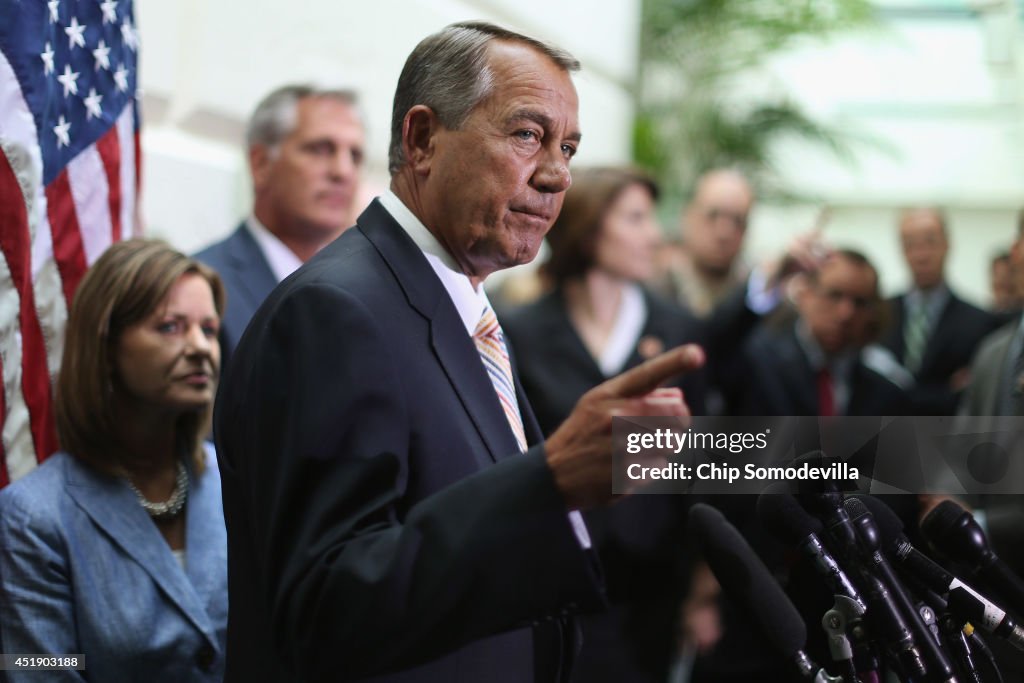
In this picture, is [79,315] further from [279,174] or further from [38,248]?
[279,174]

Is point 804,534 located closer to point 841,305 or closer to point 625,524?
point 625,524

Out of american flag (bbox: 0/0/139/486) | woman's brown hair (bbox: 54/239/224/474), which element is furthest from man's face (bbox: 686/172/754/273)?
woman's brown hair (bbox: 54/239/224/474)

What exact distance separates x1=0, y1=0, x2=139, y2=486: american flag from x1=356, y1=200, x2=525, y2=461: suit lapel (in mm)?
1030

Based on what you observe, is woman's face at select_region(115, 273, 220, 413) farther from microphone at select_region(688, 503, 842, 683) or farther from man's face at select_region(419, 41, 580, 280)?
microphone at select_region(688, 503, 842, 683)

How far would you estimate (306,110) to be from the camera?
3.36 m

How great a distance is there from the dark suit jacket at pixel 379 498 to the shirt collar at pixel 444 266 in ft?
0.14

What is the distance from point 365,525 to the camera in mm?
1394

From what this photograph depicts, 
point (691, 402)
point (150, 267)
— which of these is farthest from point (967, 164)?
point (150, 267)

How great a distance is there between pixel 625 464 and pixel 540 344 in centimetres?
242

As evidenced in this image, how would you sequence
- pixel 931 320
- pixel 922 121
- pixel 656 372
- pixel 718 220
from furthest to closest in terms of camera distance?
pixel 922 121, pixel 931 320, pixel 718 220, pixel 656 372

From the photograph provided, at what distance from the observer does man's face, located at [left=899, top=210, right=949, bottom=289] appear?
607cm

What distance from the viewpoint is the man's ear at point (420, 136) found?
5.56 ft

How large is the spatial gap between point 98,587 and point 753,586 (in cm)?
127

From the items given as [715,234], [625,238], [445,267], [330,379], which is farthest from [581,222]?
[330,379]
